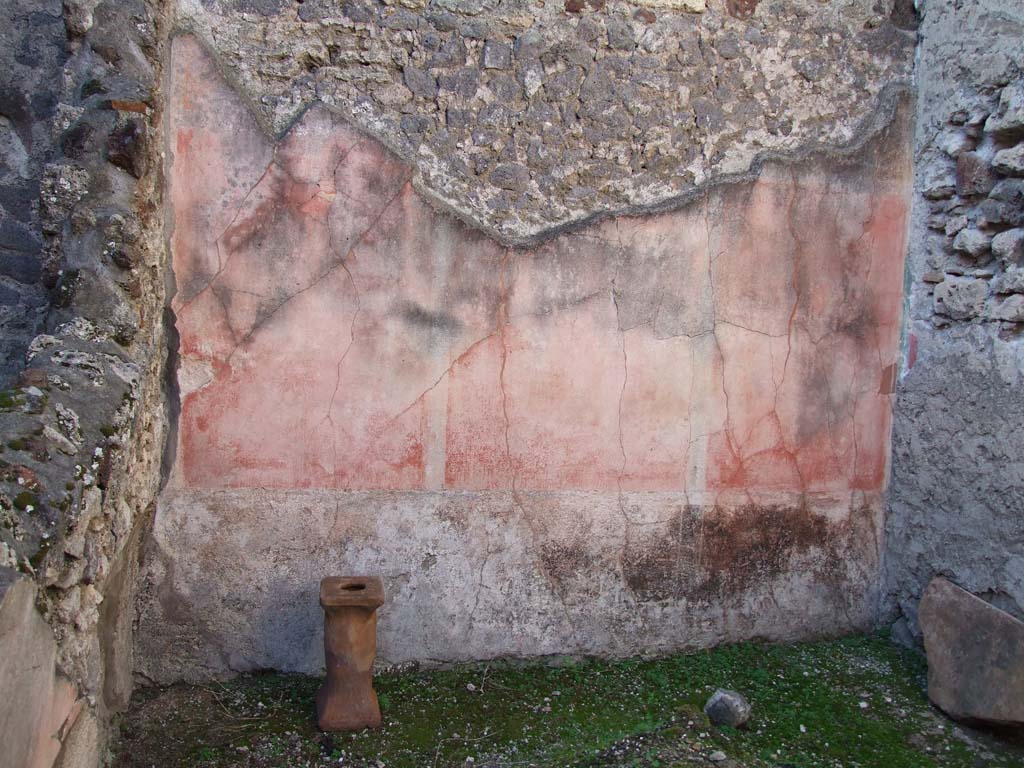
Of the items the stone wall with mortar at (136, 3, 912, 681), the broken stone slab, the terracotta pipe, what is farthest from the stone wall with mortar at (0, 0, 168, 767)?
the broken stone slab

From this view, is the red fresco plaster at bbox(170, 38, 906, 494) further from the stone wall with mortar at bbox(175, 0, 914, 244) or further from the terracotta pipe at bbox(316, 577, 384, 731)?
the terracotta pipe at bbox(316, 577, 384, 731)

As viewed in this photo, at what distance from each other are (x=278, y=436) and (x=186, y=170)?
98cm

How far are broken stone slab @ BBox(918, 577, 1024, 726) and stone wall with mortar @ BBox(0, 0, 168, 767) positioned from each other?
2.77 metres

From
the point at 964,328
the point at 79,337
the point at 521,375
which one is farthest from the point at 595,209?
the point at 79,337

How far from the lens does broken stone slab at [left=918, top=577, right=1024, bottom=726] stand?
266 cm

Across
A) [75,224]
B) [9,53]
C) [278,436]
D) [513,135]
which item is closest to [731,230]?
[513,135]

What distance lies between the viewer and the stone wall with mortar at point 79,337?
1.86 metres

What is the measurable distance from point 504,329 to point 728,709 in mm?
1556

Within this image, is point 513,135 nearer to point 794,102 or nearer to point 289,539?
point 794,102

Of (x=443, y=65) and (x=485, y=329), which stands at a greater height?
(x=443, y=65)

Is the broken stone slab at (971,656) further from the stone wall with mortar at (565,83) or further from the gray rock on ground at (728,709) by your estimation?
the stone wall with mortar at (565,83)

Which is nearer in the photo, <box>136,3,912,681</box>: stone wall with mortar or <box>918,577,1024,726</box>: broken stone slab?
<box>918,577,1024,726</box>: broken stone slab

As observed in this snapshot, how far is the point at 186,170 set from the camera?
9.18 feet

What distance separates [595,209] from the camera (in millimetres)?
3049
